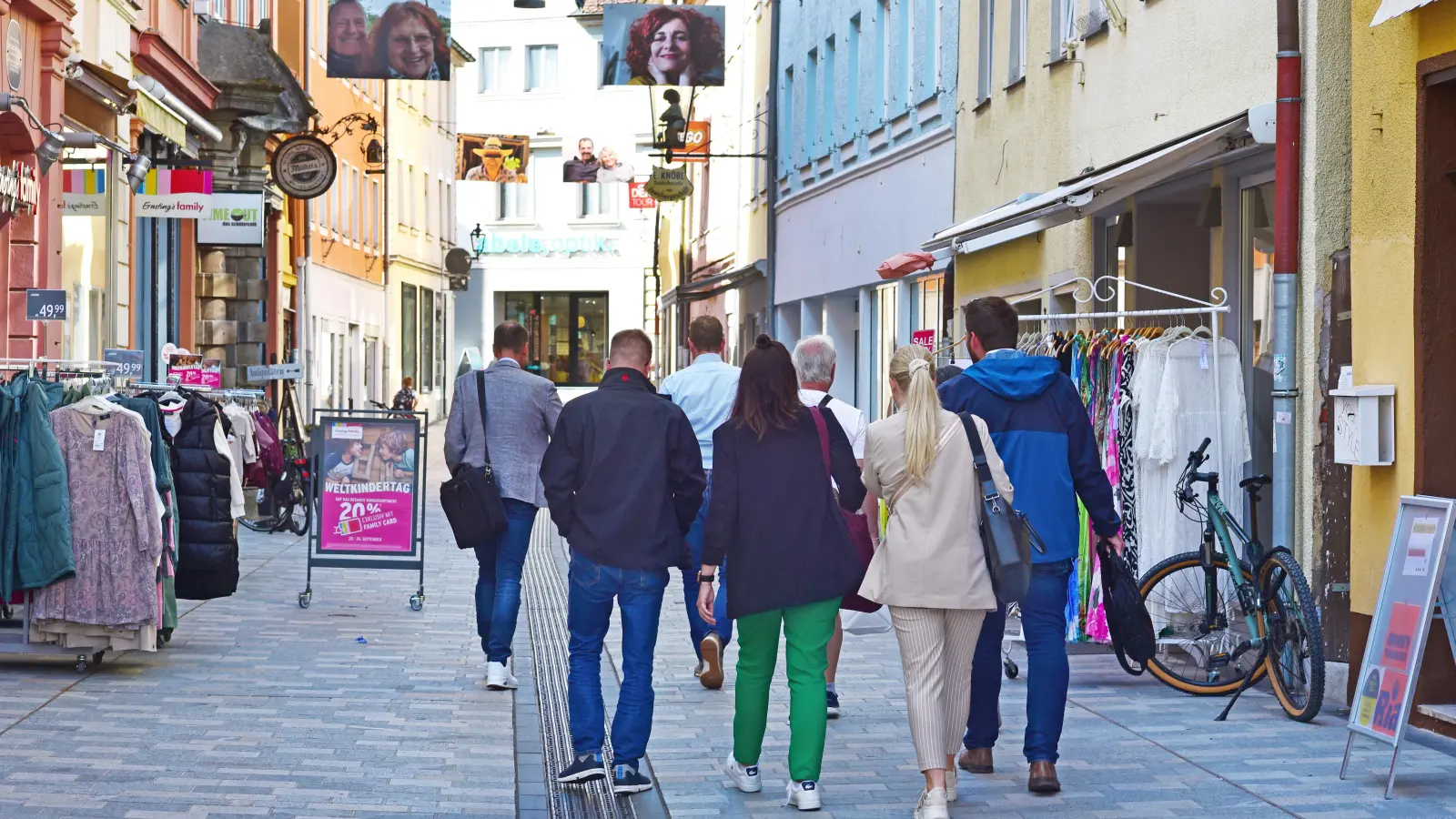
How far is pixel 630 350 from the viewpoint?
8.24 metres

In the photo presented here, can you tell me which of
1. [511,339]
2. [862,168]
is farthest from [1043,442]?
[862,168]

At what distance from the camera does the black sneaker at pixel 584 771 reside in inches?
310

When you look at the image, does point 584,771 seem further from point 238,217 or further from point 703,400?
point 238,217

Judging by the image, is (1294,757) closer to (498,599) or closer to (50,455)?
(498,599)

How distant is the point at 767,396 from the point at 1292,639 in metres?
3.24

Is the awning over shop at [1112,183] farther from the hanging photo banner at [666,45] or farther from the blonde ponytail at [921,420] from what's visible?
the hanging photo banner at [666,45]

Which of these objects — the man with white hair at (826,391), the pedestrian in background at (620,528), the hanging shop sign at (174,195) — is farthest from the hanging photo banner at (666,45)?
the pedestrian in background at (620,528)

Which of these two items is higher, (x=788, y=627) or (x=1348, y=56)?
(x=1348, y=56)

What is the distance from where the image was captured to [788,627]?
760cm

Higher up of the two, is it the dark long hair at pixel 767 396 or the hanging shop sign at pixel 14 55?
the hanging shop sign at pixel 14 55

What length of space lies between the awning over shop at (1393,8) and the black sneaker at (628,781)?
4.63 m

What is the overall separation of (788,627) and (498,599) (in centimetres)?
321

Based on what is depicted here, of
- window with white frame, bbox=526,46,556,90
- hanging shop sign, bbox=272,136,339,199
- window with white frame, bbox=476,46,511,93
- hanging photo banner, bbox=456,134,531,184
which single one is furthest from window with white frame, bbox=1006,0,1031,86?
window with white frame, bbox=476,46,511,93

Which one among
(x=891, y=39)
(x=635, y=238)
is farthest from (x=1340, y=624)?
(x=635, y=238)
